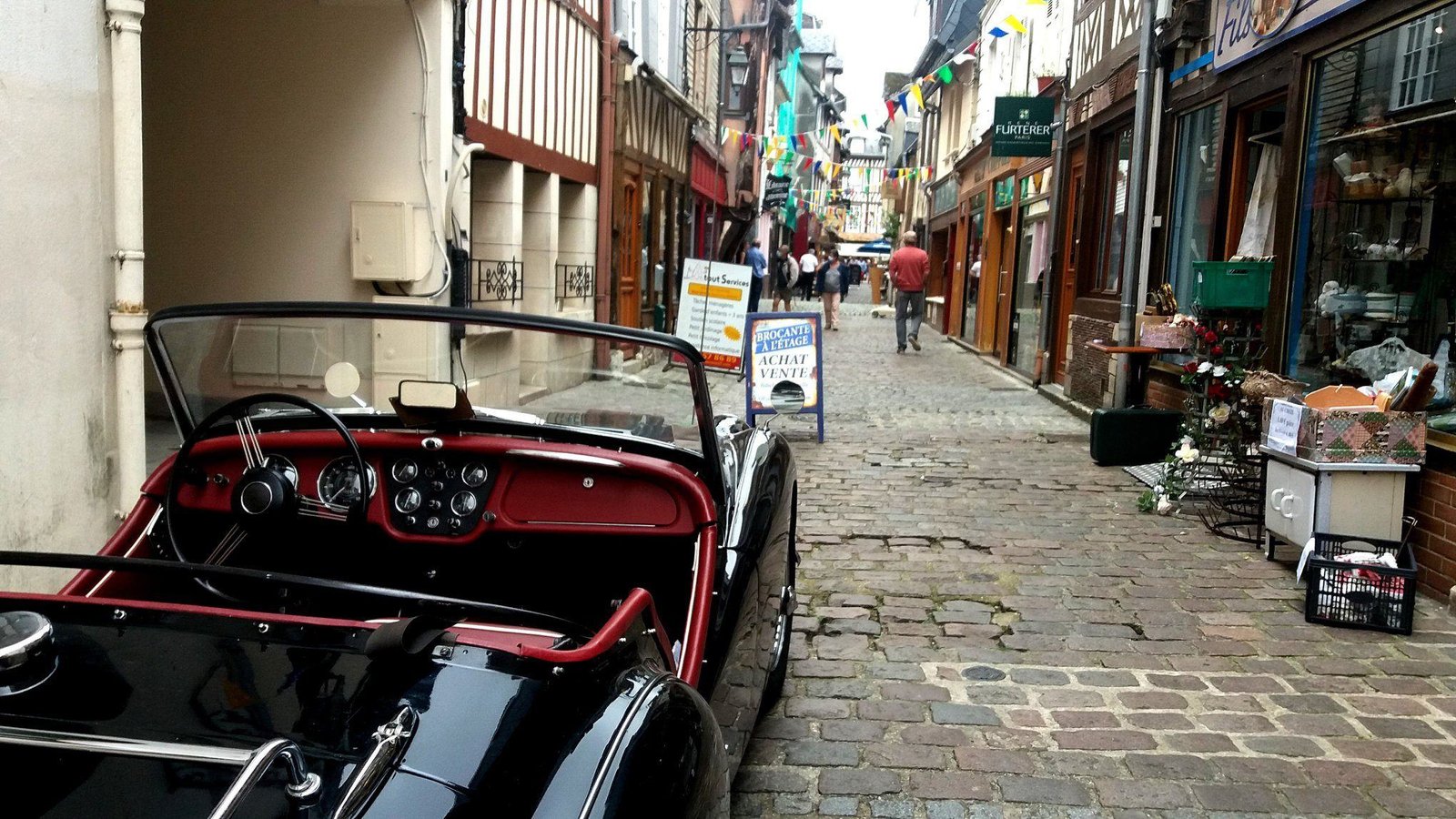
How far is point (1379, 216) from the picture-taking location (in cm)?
618

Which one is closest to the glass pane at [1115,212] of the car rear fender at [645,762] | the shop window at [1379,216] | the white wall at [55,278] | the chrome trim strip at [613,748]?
the shop window at [1379,216]

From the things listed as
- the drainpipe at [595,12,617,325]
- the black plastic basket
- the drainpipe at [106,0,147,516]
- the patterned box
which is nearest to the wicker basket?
the patterned box

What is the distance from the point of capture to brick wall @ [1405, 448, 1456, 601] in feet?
16.2

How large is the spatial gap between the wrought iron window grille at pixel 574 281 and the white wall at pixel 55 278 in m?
7.82

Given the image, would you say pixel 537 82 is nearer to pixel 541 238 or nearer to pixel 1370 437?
pixel 541 238

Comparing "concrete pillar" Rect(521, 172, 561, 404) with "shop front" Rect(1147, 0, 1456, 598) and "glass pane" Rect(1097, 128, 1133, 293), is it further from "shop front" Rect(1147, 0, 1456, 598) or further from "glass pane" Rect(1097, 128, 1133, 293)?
"shop front" Rect(1147, 0, 1456, 598)

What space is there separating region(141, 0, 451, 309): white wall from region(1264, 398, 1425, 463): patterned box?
546cm

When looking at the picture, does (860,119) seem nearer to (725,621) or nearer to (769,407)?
(769,407)

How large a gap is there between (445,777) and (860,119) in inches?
815

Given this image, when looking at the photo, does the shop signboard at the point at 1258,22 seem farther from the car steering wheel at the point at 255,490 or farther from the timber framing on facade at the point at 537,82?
the car steering wheel at the point at 255,490

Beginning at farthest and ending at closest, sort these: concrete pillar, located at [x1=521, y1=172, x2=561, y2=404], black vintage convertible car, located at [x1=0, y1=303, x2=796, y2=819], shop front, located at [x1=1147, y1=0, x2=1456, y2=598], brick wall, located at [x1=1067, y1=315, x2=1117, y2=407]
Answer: concrete pillar, located at [x1=521, y1=172, x2=561, y2=404] < brick wall, located at [x1=1067, y1=315, x2=1117, y2=407] < shop front, located at [x1=1147, y1=0, x2=1456, y2=598] < black vintage convertible car, located at [x1=0, y1=303, x2=796, y2=819]

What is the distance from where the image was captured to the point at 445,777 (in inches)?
54.2

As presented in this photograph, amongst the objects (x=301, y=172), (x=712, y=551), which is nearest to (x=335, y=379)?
(x=712, y=551)

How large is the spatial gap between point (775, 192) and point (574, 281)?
19.7 meters
